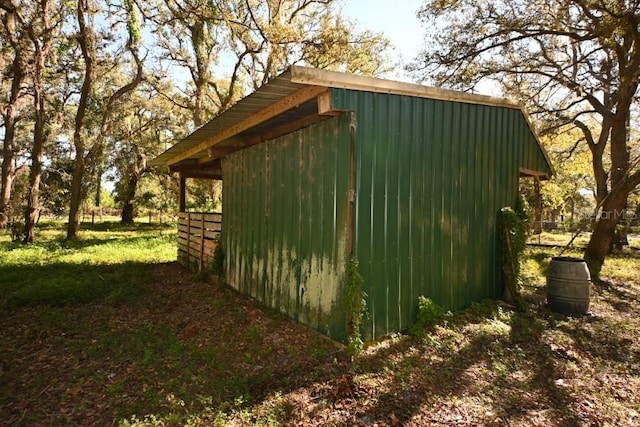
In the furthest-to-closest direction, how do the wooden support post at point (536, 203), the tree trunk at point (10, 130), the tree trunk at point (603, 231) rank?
the tree trunk at point (10, 130)
the tree trunk at point (603, 231)
the wooden support post at point (536, 203)

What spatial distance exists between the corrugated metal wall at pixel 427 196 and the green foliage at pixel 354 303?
0.20 meters

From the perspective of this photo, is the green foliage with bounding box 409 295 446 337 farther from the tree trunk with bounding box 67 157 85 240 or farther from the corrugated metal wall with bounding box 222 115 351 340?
the tree trunk with bounding box 67 157 85 240

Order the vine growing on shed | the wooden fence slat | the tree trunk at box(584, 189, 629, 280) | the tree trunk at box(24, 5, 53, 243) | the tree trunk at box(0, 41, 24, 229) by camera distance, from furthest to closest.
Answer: the tree trunk at box(0, 41, 24, 229), the tree trunk at box(24, 5, 53, 243), the tree trunk at box(584, 189, 629, 280), the wooden fence slat, the vine growing on shed

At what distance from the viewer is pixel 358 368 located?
3.44 meters

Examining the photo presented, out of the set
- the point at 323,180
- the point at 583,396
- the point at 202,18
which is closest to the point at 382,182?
the point at 323,180

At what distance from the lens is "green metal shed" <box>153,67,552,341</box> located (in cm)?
381

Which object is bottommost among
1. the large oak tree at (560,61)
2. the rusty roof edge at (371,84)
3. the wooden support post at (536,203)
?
the wooden support post at (536,203)

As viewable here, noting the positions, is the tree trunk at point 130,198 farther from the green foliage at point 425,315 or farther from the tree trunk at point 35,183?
the green foliage at point 425,315

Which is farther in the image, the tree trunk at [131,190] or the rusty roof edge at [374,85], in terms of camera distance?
the tree trunk at [131,190]

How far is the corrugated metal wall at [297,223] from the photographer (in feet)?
12.7

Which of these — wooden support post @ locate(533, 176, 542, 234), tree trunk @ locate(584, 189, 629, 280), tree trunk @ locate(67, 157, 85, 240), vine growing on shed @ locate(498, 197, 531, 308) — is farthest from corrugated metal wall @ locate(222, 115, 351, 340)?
tree trunk @ locate(67, 157, 85, 240)

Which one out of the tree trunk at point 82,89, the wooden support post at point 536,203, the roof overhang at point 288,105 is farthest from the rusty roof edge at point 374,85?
the tree trunk at point 82,89

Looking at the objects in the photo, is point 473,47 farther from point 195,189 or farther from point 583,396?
A: point 195,189

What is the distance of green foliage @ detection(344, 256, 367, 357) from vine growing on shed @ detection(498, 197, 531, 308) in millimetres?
3154
